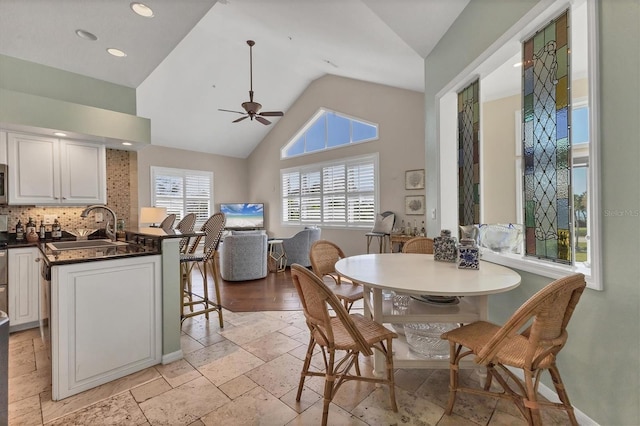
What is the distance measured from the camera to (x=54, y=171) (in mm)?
3096

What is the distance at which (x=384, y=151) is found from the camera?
5789 millimetres

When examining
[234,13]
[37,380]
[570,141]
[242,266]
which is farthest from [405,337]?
[234,13]

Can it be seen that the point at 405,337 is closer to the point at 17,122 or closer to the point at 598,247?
the point at 598,247

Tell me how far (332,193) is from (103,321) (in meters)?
5.31

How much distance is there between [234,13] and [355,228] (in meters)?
4.43

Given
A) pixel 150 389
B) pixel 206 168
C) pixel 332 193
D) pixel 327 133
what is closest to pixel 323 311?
pixel 150 389

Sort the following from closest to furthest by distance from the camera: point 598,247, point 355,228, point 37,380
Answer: point 598,247 → point 37,380 → point 355,228

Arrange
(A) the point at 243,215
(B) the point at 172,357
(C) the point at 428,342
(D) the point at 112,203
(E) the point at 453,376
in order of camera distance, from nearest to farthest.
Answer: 1. (E) the point at 453,376
2. (C) the point at 428,342
3. (B) the point at 172,357
4. (D) the point at 112,203
5. (A) the point at 243,215

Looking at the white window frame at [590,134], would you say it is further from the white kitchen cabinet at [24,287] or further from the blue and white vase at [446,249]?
the white kitchen cabinet at [24,287]

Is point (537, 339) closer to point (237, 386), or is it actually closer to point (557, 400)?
point (557, 400)

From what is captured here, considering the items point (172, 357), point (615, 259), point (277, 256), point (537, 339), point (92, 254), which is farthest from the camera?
point (277, 256)

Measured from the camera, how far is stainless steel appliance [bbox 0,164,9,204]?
2854 millimetres

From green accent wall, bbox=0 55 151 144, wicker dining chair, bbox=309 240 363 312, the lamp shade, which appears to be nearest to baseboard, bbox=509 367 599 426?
wicker dining chair, bbox=309 240 363 312

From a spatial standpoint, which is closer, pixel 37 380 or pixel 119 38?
pixel 37 380
